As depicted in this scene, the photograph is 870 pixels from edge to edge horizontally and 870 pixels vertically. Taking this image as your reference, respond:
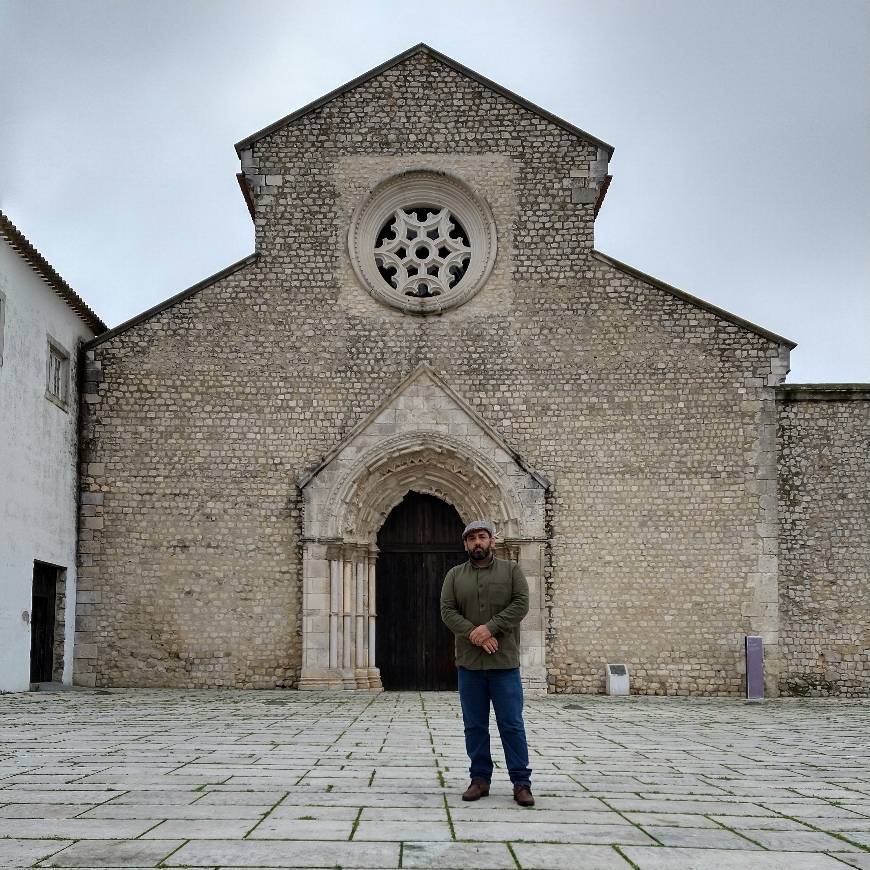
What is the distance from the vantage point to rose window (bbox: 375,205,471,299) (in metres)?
15.9

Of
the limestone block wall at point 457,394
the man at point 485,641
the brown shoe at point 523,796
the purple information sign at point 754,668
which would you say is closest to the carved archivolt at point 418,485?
the limestone block wall at point 457,394

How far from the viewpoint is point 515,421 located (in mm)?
15305

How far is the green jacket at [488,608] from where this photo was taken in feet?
18.5

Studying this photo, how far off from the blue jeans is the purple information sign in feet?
32.4

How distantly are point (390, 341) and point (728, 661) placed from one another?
22.6ft

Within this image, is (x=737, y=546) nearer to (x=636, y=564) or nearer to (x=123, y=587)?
(x=636, y=564)

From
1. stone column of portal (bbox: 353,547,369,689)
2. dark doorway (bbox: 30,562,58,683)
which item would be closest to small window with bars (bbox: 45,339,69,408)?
dark doorway (bbox: 30,562,58,683)

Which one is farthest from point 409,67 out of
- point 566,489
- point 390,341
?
point 566,489

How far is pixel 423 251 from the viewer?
1627 centimetres

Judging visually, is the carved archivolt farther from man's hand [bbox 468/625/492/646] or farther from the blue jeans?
man's hand [bbox 468/625/492/646]

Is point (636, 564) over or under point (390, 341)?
under

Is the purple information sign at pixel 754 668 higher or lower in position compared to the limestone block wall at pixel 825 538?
lower

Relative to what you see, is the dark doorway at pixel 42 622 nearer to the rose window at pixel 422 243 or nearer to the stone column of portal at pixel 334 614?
the stone column of portal at pixel 334 614

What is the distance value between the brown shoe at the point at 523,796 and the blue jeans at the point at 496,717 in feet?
0.13
